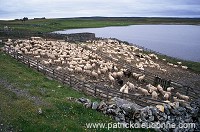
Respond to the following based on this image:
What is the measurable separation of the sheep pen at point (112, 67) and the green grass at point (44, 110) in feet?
21.9

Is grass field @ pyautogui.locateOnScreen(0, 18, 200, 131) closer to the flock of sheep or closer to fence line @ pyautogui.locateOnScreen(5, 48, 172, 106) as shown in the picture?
fence line @ pyautogui.locateOnScreen(5, 48, 172, 106)

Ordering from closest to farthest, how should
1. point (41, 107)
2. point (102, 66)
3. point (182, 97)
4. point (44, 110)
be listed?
point (44, 110)
point (41, 107)
point (182, 97)
point (102, 66)

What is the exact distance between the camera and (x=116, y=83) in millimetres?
29688

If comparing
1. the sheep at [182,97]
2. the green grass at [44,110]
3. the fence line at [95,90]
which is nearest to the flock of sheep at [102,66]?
the sheep at [182,97]

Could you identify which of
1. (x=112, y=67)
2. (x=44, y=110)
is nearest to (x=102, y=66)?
(x=112, y=67)

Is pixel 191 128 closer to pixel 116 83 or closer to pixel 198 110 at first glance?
pixel 198 110

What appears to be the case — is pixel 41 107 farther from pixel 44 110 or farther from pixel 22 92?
pixel 22 92

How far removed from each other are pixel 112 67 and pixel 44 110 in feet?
60.4

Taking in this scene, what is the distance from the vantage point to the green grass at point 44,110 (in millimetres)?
15531

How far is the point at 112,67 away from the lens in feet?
115

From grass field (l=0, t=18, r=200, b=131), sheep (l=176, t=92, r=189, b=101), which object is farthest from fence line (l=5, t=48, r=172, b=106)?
sheep (l=176, t=92, r=189, b=101)

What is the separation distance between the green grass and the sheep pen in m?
6.66

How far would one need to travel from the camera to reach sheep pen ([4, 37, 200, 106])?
1086 inches

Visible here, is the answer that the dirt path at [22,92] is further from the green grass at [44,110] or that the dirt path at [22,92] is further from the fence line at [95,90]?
the fence line at [95,90]
